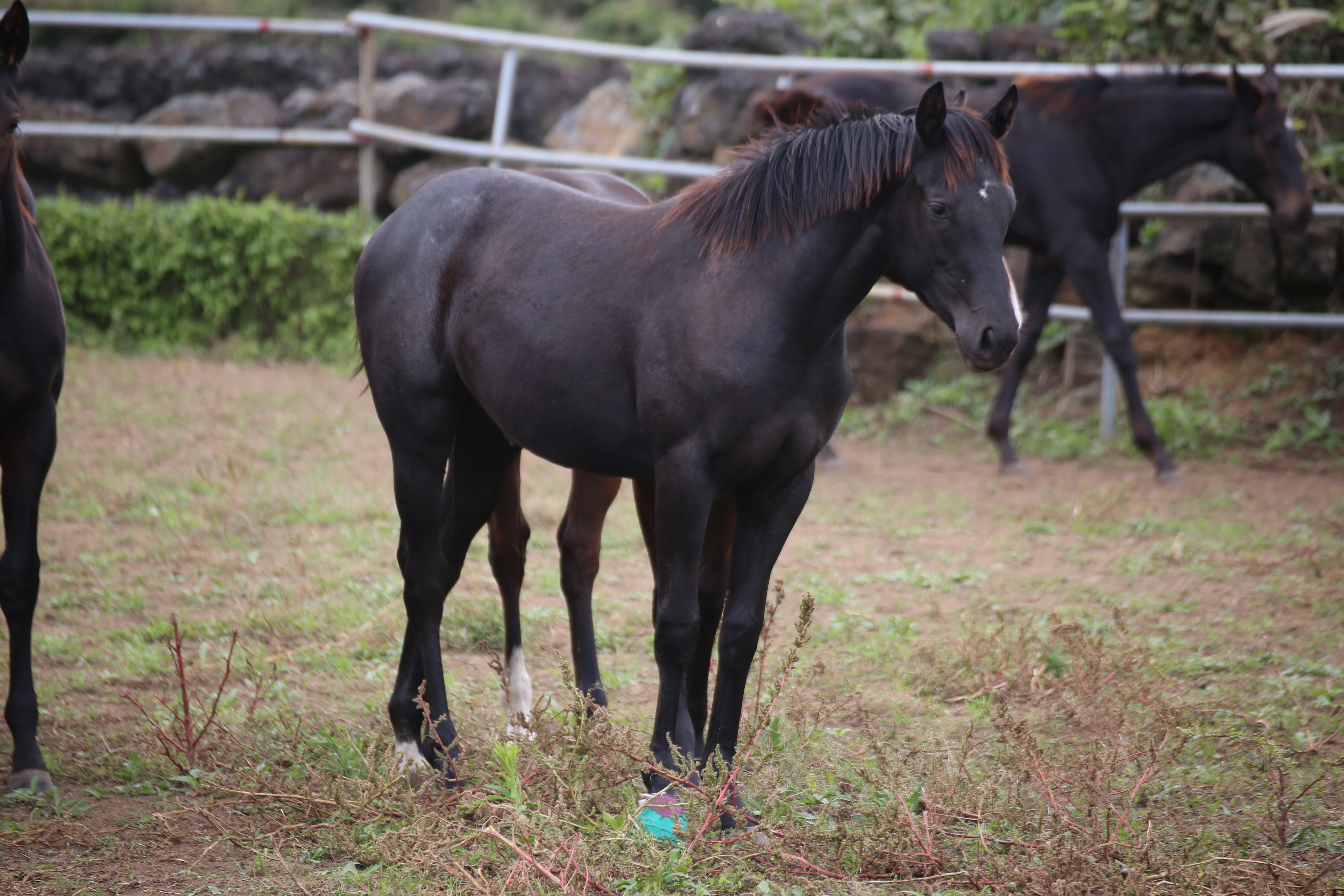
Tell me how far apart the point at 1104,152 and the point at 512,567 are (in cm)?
468

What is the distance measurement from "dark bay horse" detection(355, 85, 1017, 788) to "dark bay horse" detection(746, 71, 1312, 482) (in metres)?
3.68

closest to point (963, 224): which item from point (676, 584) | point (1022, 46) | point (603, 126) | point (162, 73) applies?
point (676, 584)

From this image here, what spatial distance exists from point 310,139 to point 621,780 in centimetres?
724

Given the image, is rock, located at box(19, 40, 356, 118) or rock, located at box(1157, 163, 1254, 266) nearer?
rock, located at box(1157, 163, 1254, 266)

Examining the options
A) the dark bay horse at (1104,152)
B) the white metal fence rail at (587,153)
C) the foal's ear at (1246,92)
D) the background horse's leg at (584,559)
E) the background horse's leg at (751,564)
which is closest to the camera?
the background horse's leg at (751,564)

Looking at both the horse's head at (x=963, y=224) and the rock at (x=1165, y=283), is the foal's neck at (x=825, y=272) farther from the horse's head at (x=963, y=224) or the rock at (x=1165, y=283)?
the rock at (x=1165, y=283)

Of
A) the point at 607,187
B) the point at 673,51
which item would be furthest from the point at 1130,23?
the point at 607,187

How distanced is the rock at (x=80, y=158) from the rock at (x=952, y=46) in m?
6.56

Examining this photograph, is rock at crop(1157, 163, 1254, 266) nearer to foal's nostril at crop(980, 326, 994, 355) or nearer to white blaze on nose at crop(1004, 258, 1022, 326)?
white blaze on nose at crop(1004, 258, 1022, 326)

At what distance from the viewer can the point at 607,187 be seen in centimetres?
398

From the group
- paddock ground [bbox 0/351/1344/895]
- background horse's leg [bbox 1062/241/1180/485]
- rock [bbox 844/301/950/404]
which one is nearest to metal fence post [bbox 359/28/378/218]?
paddock ground [bbox 0/351/1344/895]

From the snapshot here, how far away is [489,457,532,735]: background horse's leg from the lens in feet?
11.8

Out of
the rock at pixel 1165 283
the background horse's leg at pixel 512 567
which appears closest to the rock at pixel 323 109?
the rock at pixel 1165 283

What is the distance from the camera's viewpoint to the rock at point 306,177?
30.3 feet
